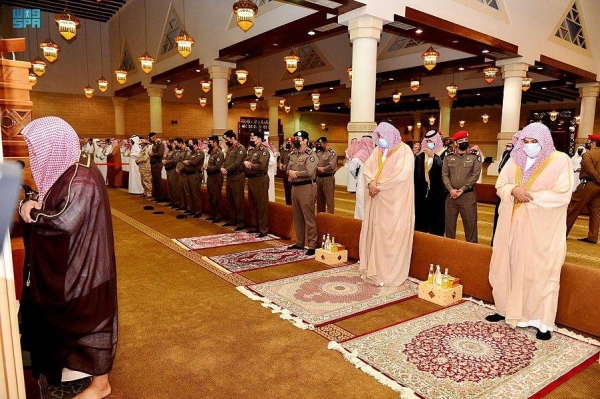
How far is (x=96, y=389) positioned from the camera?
7.40 feet

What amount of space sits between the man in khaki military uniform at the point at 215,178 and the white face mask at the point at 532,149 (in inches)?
191

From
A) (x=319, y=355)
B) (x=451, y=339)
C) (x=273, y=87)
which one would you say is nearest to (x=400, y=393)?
(x=319, y=355)

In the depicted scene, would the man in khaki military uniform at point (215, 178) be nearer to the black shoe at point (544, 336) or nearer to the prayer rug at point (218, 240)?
the prayer rug at point (218, 240)

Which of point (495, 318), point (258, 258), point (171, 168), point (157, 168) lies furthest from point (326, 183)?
point (157, 168)

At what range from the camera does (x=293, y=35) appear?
931 centimetres

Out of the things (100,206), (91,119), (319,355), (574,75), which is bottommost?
(319,355)

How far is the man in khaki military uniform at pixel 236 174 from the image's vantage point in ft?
21.8

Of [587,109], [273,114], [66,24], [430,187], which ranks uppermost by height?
[66,24]

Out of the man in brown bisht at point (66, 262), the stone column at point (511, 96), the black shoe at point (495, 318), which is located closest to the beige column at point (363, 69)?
the black shoe at point (495, 318)

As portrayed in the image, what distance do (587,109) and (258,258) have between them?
13891 mm

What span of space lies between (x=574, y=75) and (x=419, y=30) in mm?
7371

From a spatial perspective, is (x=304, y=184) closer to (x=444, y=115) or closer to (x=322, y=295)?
(x=322, y=295)

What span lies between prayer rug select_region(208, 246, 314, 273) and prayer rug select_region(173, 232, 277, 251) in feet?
1.84

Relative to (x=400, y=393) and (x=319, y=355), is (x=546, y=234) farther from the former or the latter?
(x=319, y=355)
